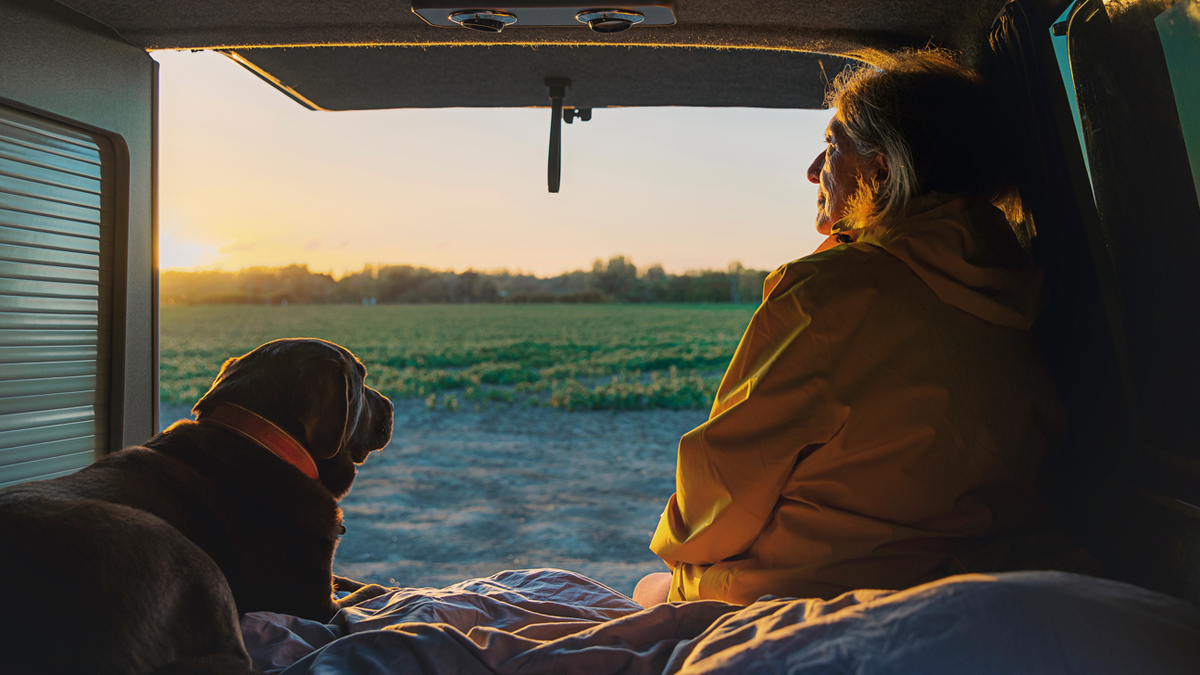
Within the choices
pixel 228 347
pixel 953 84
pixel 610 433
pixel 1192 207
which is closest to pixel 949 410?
pixel 1192 207

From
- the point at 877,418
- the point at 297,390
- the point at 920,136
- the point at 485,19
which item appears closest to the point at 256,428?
the point at 297,390

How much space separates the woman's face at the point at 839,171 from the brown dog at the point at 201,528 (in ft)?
4.41

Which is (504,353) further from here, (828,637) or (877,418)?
(828,637)

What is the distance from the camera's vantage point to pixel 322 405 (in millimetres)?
1824

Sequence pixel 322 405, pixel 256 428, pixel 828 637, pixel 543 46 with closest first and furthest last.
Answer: pixel 828 637
pixel 256 428
pixel 322 405
pixel 543 46

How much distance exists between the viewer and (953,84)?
60.7 inches

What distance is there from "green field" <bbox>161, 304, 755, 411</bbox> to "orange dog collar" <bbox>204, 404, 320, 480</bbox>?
231cm

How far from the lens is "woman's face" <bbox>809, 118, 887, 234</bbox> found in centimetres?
155

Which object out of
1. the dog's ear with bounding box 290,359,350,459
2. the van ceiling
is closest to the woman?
the van ceiling

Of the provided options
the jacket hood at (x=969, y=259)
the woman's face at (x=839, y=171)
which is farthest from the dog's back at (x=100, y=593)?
the woman's face at (x=839, y=171)

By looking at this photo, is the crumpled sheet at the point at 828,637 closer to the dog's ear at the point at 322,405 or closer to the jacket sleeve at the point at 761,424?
the jacket sleeve at the point at 761,424

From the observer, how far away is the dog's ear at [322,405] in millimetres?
1800

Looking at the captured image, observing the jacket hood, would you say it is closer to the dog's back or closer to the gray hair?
the gray hair

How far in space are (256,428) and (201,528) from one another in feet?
0.93
